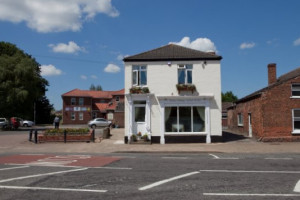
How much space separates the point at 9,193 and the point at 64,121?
5874cm

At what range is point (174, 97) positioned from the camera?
20.8 metres

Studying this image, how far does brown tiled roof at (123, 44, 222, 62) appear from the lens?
69.4 feet

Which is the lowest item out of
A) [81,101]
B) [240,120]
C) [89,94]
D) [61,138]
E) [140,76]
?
[61,138]

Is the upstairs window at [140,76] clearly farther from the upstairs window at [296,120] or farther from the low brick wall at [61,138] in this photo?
the upstairs window at [296,120]

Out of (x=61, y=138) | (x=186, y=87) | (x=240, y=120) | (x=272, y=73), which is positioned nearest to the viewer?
(x=186, y=87)

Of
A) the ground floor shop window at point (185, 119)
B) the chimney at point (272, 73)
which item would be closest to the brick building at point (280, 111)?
the ground floor shop window at point (185, 119)

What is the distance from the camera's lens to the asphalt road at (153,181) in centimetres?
665

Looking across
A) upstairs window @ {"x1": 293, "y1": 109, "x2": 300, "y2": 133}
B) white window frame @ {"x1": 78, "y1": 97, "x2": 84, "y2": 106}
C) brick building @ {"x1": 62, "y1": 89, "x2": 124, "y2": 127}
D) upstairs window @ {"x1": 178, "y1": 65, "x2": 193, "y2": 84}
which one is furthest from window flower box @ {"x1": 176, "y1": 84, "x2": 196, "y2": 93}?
white window frame @ {"x1": 78, "y1": 97, "x2": 84, "y2": 106}

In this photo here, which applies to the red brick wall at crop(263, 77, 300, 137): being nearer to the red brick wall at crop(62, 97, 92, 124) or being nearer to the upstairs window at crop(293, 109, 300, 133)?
the upstairs window at crop(293, 109, 300, 133)

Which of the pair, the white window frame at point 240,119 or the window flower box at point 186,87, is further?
the white window frame at point 240,119

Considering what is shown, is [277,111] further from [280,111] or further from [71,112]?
[71,112]

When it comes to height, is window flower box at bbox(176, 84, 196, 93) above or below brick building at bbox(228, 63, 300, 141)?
above

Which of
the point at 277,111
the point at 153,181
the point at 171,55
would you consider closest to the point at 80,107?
the point at 171,55

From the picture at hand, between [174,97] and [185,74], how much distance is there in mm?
1955
